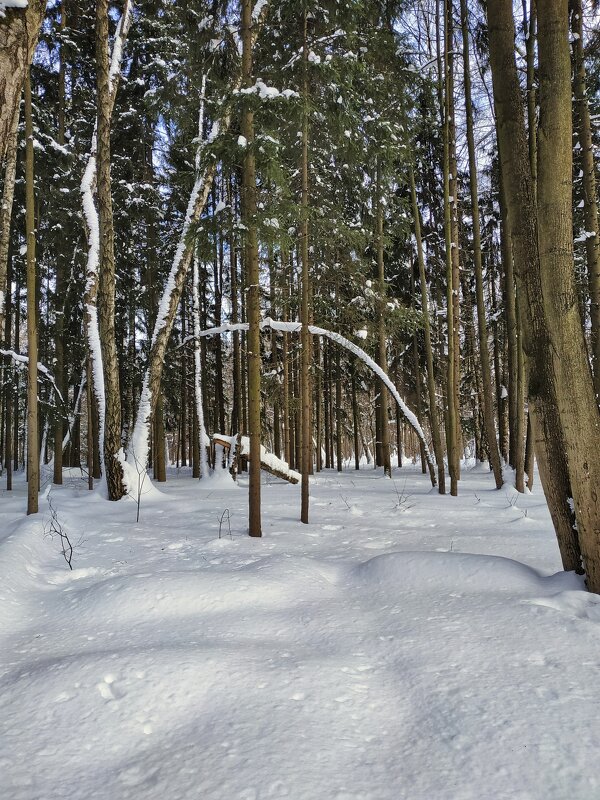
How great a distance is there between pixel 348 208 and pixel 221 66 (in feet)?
15.7

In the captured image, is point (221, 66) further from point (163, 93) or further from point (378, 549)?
point (378, 549)

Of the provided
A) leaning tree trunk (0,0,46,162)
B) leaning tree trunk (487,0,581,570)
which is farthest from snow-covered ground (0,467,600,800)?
leaning tree trunk (0,0,46,162)

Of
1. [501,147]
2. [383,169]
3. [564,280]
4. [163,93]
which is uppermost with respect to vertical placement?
[163,93]

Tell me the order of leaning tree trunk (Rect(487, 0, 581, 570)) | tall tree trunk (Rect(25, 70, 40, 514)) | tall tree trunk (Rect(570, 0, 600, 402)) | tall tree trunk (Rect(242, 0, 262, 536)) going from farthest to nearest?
tall tree trunk (Rect(570, 0, 600, 402))
tall tree trunk (Rect(25, 70, 40, 514))
tall tree trunk (Rect(242, 0, 262, 536))
leaning tree trunk (Rect(487, 0, 581, 570))

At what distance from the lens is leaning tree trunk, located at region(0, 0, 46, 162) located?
1.51m

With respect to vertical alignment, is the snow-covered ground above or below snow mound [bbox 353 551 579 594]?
below

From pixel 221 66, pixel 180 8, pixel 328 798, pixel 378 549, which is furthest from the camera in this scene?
pixel 180 8

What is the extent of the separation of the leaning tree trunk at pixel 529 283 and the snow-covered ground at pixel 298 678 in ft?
2.05

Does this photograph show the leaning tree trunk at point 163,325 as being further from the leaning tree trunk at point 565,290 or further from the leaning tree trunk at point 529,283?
the leaning tree trunk at point 565,290

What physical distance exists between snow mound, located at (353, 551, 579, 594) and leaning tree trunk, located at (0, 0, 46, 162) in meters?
3.85

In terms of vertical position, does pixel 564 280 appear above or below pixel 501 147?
below

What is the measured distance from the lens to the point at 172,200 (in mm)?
16250

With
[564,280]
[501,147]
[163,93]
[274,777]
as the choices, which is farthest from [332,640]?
[163,93]

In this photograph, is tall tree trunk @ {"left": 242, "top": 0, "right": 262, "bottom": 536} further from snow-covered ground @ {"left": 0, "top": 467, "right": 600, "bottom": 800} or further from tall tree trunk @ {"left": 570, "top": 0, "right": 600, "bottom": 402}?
tall tree trunk @ {"left": 570, "top": 0, "right": 600, "bottom": 402}
